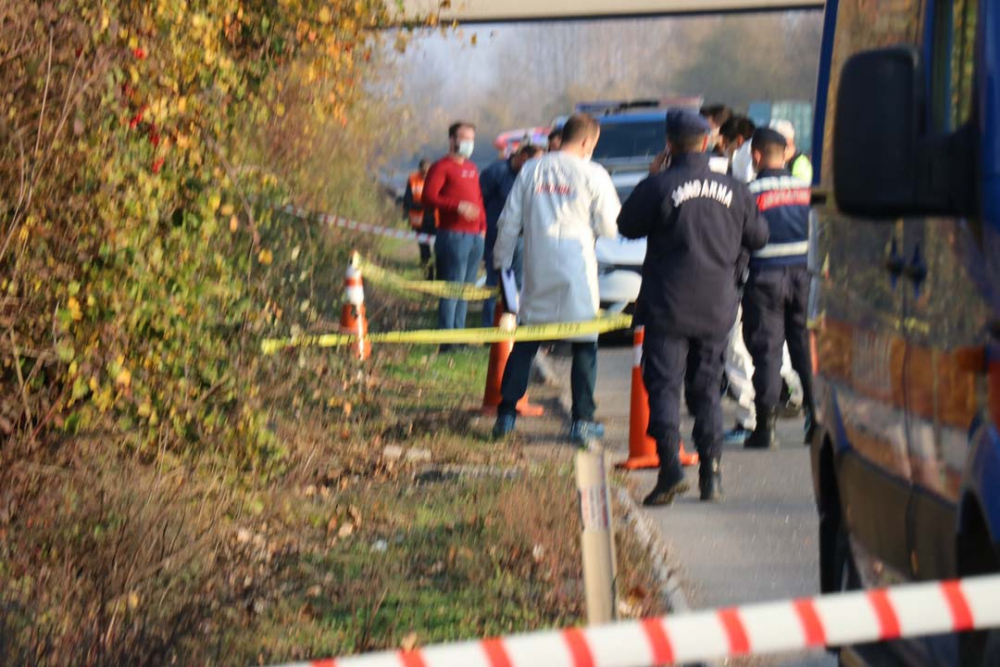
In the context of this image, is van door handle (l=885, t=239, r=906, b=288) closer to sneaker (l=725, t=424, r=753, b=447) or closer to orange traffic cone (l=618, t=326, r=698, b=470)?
orange traffic cone (l=618, t=326, r=698, b=470)

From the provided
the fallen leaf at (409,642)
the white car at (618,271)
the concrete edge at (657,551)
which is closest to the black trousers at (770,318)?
the concrete edge at (657,551)

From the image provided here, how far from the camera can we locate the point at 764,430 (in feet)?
35.7

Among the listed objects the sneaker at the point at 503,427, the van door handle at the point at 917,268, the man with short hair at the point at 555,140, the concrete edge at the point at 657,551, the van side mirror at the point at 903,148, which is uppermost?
the van side mirror at the point at 903,148

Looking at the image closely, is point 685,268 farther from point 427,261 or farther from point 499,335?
point 427,261

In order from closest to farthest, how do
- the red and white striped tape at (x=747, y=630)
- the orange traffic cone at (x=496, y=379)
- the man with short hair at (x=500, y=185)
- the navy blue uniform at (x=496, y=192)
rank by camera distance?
1. the red and white striped tape at (x=747, y=630)
2. the orange traffic cone at (x=496, y=379)
3. the man with short hair at (x=500, y=185)
4. the navy blue uniform at (x=496, y=192)

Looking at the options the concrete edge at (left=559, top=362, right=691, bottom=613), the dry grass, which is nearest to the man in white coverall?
the dry grass

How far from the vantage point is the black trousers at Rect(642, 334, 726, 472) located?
878cm

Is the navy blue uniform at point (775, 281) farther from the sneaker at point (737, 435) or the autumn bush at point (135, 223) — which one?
the autumn bush at point (135, 223)

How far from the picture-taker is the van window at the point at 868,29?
4.24 meters

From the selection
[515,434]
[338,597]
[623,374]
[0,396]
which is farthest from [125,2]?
[623,374]

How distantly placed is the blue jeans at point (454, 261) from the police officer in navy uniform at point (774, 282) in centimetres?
556

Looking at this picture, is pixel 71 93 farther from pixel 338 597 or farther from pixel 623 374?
pixel 623 374

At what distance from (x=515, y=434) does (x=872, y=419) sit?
667cm

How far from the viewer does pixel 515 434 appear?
11.4m
